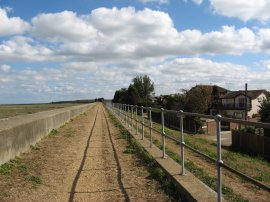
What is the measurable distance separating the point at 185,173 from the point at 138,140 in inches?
262

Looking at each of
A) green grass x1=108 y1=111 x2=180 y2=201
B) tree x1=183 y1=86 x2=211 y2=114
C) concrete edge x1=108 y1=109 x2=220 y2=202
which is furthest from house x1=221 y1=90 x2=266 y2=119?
concrete edge x1=108 y1=109 x2=220 y2=202

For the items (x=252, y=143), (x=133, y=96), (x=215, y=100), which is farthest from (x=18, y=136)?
(x=133, y=96)

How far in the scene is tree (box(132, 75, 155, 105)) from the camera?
112312mm

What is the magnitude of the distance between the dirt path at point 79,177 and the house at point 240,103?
7639 centimetres

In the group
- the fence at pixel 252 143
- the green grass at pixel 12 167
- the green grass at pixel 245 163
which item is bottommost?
the fence at pixel 252 143

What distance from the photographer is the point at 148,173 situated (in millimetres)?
9016

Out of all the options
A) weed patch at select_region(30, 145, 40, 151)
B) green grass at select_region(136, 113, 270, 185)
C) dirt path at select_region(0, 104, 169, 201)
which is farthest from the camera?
weed patch at select_region(30, 145, 40, 151)

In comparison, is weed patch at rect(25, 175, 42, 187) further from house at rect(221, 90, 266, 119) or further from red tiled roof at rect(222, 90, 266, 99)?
red tiled roof at rect(222, 90, 266, 99)

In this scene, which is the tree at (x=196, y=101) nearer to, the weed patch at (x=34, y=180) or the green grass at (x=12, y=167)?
the green grass at (x=12, y=167)

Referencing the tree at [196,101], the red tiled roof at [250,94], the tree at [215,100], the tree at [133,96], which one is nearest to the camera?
the tree at [196,101]

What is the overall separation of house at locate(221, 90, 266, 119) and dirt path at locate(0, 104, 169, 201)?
76390 millimetres

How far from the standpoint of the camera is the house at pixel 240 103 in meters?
86.6

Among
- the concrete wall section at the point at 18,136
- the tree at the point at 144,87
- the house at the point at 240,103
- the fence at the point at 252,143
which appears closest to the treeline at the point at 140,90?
the tree at the point at 144,87

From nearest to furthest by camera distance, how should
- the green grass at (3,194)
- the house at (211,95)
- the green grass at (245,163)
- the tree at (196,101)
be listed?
the green grass at (3,194) < the green grass at (245,163) < the tree at (196,101) < the house at (211,95)
